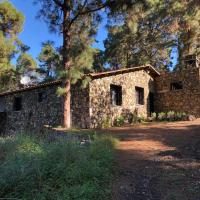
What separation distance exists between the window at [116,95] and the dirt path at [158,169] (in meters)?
6.94

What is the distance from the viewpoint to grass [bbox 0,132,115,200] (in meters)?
5.48

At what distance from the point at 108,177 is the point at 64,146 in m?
1.36

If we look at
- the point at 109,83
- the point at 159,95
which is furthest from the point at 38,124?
the point at 159,95

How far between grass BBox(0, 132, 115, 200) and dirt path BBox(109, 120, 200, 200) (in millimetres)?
398

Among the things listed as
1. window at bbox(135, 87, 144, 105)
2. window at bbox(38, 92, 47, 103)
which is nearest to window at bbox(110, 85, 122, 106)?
window at bbox(135, 87, 144, 105)

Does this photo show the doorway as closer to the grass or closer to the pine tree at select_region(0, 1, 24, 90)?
the pine tree at select_region(0, 1, 24, 90)

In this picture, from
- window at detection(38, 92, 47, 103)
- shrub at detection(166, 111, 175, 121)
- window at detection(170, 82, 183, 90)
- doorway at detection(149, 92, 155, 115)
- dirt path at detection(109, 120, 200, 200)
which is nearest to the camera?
dirt path at detection(109, 120, 200, 200)

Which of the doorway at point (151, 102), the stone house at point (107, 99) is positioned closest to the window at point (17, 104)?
the stone house at point (107, 99)

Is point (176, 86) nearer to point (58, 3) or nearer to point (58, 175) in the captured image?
point (58, 3)

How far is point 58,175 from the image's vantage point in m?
6.18

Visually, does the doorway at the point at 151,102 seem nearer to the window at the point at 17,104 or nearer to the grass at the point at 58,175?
the window at the point at 17,104

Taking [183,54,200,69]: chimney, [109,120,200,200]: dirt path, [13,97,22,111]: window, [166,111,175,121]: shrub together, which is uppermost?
[183,54,200,69]: chimney

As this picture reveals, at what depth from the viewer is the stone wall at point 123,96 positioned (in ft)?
55.1

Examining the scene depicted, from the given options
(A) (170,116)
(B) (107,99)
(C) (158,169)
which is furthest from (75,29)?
(C) (158,169)
